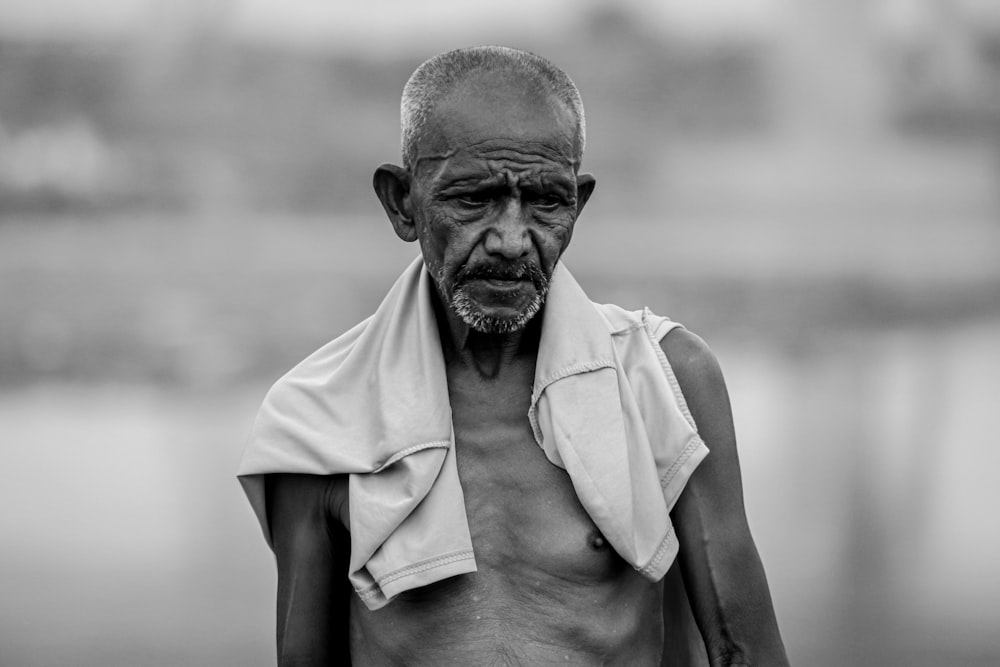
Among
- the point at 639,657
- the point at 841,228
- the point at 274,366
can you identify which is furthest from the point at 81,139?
the point at 639,657

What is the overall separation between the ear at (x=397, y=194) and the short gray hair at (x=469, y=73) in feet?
0.22

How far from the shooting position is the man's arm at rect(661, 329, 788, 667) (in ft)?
6.63

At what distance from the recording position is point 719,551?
2031 millimetres

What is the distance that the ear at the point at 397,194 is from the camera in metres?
2.11

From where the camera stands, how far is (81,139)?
448cm

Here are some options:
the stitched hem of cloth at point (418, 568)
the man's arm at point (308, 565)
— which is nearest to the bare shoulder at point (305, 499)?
the man's arm at point (308, 565)

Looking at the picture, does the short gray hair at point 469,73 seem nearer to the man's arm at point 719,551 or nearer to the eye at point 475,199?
the eye at point 475,199

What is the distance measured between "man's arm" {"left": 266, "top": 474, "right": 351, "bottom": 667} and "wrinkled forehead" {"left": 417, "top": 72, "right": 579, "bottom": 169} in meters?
0.51

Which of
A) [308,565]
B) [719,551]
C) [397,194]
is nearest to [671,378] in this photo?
[719,551]

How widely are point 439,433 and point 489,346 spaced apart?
7.0 inches

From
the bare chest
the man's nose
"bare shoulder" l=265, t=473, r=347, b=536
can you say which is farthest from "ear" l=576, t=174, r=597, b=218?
"bare shoulder" l=265, t=473, r=347, b=536

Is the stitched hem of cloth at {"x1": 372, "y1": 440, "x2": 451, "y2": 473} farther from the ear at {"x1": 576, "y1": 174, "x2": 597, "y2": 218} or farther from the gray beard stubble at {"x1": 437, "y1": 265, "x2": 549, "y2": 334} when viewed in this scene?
the ear at {"x1": 576, "y1": 174, "x2": 597, "y2": 218}

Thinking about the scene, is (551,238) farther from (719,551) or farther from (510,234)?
(719,551)

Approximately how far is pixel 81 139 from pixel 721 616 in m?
3.08
